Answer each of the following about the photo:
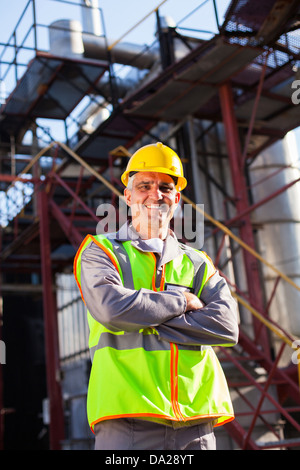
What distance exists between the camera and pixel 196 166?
42.9ft

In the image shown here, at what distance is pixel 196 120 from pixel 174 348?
11657 mm

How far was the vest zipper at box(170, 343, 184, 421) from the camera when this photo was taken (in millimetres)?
2732

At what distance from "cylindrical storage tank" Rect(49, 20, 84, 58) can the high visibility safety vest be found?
1078 centimetres

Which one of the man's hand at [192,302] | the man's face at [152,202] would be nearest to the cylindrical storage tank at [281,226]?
the man's face at [152,202]

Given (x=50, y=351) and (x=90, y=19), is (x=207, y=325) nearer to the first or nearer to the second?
(x=50, y=351)

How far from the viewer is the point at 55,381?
10953mm

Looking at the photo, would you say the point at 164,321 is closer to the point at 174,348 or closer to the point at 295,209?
the point at 174,348

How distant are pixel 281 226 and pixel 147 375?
36.1ft

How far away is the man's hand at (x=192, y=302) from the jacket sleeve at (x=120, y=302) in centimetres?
7

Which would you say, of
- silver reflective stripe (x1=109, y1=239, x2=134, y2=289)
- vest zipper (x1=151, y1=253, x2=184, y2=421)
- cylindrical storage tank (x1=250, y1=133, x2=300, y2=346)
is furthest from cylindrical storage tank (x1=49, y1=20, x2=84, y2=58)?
vest zipper (x1=151, y1=253, x2=184, y2=421)

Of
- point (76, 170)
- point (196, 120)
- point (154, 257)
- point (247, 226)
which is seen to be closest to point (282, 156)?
point (196, 120)

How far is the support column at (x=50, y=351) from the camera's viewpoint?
35.2 ft
